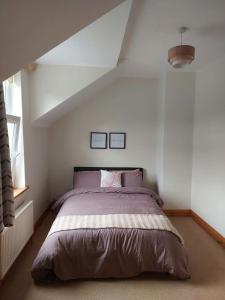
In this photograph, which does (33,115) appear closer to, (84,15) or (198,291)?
(84,15)

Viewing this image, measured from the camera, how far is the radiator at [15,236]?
6.23ft

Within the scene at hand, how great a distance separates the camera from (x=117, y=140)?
3941mm

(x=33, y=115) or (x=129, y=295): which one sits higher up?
(x=33, y=115)

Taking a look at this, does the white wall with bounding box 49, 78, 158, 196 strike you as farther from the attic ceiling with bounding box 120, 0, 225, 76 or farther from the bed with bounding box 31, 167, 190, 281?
the bed with bounding box 31, 167, 190, 281

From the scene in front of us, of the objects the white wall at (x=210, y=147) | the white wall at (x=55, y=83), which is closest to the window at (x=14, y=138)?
the white wall at (x=55, y=83)

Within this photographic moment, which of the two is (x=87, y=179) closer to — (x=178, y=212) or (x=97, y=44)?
(x=178, y=212)

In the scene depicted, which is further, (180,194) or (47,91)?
(180,194)

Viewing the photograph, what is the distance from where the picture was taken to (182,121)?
368cm

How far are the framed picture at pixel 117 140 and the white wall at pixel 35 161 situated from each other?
113cm

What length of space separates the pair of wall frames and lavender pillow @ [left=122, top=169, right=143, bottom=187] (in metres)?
0.54

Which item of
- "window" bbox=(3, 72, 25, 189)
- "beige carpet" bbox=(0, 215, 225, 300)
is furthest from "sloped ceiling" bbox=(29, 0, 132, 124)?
"beige carpet" bbox=(0, 215, 225, 300)

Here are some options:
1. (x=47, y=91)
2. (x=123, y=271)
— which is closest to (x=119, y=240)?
(x=123, y=271)

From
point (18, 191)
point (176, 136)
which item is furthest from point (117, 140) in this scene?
point (18, 191)

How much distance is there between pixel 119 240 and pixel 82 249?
0.35m
